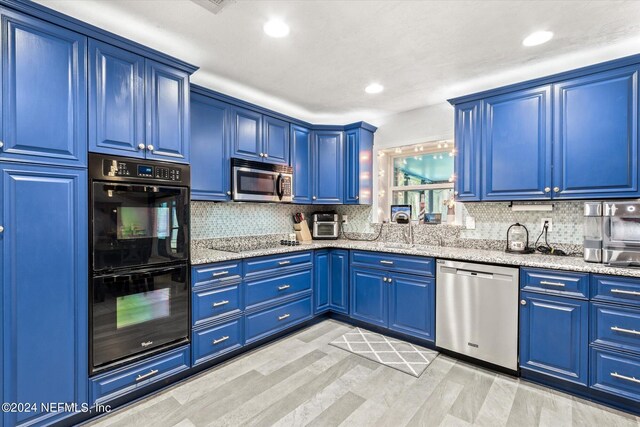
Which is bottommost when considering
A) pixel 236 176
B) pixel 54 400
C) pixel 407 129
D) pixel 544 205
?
pixel 54 400

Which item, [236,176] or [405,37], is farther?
[236,176]

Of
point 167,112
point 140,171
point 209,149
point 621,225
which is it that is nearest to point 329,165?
point 209,149

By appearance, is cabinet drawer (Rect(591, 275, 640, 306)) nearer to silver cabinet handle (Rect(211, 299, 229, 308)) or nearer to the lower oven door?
silver cabinet handle (Rect(211, 299, 229, 308))

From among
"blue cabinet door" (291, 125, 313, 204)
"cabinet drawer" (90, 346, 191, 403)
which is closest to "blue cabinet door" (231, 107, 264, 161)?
"blue cabinet door" (291, 125, 313, 204)

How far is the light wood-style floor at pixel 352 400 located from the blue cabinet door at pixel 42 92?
5.59 feet

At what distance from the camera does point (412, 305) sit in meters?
2.94

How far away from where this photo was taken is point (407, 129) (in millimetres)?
3756

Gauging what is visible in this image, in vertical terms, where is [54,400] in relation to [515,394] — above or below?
above

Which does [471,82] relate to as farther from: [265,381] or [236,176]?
[265,381]

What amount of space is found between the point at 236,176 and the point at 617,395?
3384 mm

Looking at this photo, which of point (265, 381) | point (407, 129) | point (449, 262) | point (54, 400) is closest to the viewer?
point (54, 400)

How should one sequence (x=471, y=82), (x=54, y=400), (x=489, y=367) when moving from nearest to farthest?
1. (x=54, y=400)
2. (x=489, y=367)
3. (x=471, y=82)

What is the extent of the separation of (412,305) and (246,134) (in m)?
2.43

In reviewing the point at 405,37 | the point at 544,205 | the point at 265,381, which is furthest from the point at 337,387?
the point at 405,37
